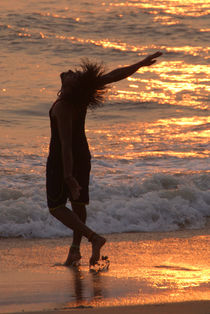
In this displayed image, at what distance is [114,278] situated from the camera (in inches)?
210

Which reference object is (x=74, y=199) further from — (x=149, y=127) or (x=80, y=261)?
(x=149, y=127)

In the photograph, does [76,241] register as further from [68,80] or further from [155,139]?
[155,139]

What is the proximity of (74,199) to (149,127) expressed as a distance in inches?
348

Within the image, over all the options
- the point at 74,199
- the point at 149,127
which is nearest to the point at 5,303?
→ the point at 74,199

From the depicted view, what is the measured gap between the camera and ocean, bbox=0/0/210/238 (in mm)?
8508

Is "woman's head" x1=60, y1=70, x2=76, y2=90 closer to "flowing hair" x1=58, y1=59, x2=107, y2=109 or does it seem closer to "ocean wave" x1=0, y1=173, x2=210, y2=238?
"flowing hair" x1=58, y1=59, x2=107, y2=109

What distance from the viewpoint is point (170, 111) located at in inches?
617

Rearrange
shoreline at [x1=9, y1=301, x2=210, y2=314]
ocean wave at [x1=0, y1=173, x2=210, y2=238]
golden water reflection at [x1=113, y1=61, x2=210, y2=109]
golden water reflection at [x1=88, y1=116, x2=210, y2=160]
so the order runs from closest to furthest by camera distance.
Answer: shoreline at [x1=9, y1=301, x2=210, y2=314] → ocean wave at [x1=0, y1=173, x2=210, y2=238] → golden water reflection at [x1=88, y1=116, x2=210, y2=160] → golden water reflection at [x1=113, y1=61, x2=210, y2=109]

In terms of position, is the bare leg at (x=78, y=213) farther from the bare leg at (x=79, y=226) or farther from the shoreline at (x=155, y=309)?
the shoreline at (x=155, y=309)

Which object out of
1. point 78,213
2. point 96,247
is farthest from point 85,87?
point 96,247

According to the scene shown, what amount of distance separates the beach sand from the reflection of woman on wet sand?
1.38ft

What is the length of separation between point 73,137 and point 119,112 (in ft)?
32.8

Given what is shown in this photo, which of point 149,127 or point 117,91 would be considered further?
point 117,91

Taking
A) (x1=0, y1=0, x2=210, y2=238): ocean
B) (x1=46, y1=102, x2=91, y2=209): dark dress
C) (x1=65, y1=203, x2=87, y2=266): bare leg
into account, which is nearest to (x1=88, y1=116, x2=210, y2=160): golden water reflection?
(x1=0, y1=0, x2=210, y2=238): ocean
